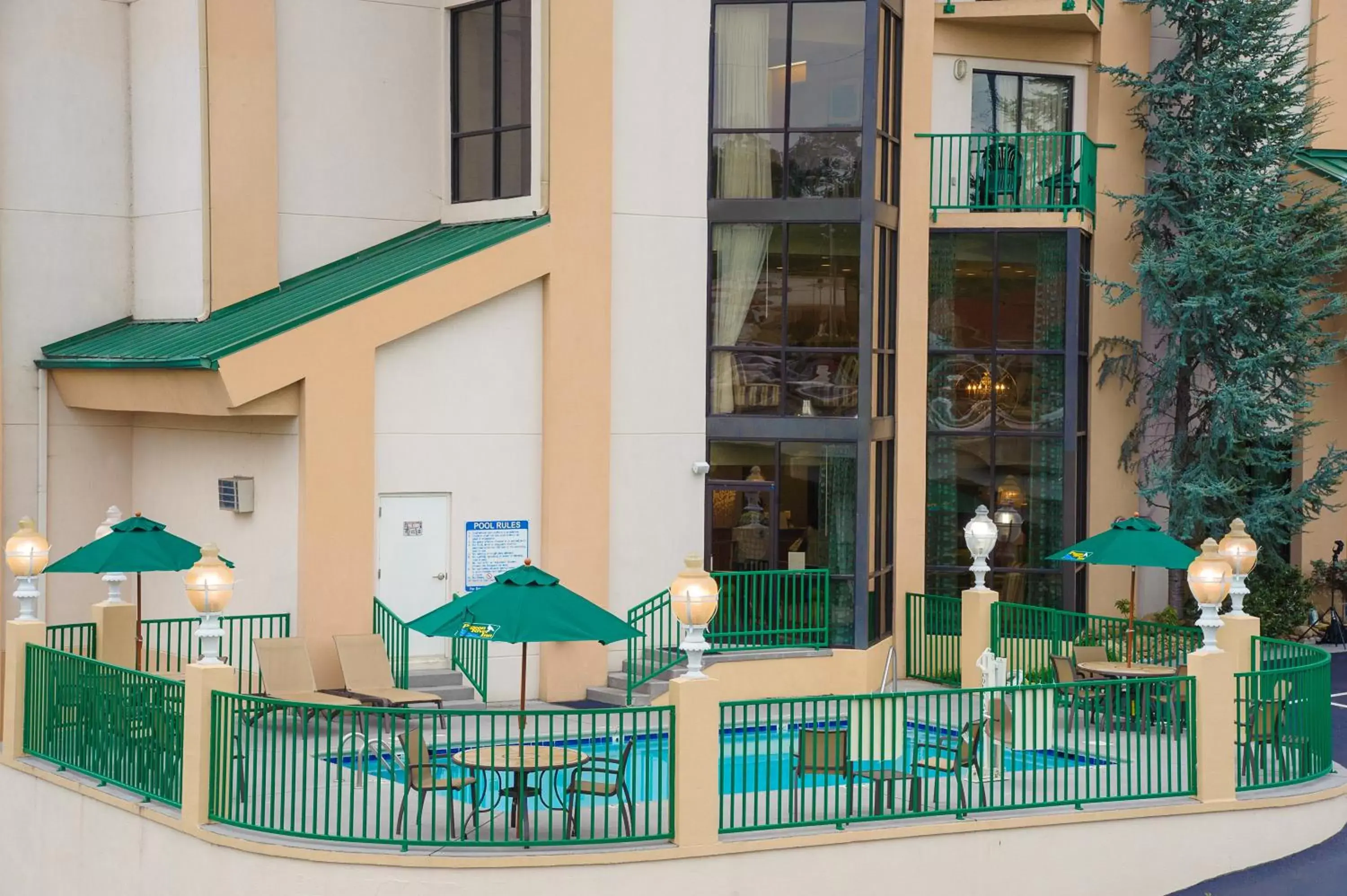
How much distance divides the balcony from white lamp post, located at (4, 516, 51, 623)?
1446 centimetres

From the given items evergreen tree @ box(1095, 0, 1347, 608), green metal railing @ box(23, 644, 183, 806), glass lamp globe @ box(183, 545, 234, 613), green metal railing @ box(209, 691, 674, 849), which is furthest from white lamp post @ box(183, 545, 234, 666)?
evergreen tree @ box(1095, 0, 1347, 608)

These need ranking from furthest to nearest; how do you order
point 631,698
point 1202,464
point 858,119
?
point 1202,464, point 858,119, point 631,698

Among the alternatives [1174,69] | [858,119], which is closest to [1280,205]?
[1174,69]

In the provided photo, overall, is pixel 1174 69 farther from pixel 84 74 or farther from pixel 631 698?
pixel 84 74

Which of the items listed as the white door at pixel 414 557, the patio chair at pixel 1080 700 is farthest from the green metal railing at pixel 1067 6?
the patio chair at pixel 1080 700

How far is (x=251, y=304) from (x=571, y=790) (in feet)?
31.2

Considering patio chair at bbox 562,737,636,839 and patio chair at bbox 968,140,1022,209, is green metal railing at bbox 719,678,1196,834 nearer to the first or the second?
patio chair at bbox 562,737,636,839

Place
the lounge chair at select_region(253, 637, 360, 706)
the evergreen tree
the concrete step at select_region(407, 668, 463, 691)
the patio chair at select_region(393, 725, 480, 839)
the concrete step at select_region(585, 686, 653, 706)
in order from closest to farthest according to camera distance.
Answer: the patio chair at select_region(393, 725, 480, 839) → the lounge chair at select_region(253, 637, 360, 706) → the concrete step at select_region(407, 668, 463, 691) → the concrete step at select_region(585, 686, 653, 706) → the evergreen tree

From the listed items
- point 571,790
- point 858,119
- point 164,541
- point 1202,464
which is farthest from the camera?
point 1202,464

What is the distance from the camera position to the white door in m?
18.4

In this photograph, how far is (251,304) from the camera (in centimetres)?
1959

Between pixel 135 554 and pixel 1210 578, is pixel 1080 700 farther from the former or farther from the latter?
pixel 135 554

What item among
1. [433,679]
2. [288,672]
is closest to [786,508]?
[433,679]

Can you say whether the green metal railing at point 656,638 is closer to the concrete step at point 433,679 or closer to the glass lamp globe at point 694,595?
the concrete step at point 433,679
